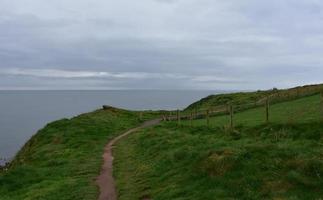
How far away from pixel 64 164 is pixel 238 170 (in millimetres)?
21418

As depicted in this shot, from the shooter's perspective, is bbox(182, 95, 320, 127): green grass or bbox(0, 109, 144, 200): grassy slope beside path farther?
bbox(182, 95, 320, 127): green grass

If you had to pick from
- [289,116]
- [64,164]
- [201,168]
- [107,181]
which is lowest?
[64,164]

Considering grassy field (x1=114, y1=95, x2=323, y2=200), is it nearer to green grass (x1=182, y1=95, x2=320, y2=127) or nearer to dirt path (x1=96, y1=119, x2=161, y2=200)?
dirt path (x1=96, y1=119, x2=161, y2=200)

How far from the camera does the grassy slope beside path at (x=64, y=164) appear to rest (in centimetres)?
2811

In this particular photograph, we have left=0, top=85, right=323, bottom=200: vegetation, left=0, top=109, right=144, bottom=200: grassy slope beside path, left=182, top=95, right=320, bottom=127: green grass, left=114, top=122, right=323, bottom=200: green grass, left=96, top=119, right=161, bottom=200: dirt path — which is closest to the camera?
left=114, top=122, right=323, bottom=200: green grass

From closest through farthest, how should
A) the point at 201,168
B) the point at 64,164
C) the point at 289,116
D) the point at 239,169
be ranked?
the point at 239,169 → the point at 201,168 → the point at 289,116 → the point at 64,164

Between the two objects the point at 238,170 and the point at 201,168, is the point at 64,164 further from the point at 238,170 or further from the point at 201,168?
the point at 238,170

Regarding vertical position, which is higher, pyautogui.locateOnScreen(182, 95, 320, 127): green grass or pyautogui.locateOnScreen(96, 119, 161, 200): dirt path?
pyautogui.locateOnScreen(182, 95, 320, 127): green grass

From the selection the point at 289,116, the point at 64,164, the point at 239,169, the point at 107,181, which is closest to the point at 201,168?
the point at 239,169

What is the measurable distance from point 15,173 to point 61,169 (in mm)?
3556

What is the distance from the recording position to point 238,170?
22047 mm

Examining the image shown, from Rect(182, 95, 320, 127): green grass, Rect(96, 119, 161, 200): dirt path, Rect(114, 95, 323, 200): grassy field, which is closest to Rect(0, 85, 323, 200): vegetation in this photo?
Rect(114, 95, 323, 200): grassy field

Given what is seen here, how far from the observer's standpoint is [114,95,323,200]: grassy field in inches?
770

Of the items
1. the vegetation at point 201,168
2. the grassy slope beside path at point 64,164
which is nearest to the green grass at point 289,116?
the vegetation at point 201,168
